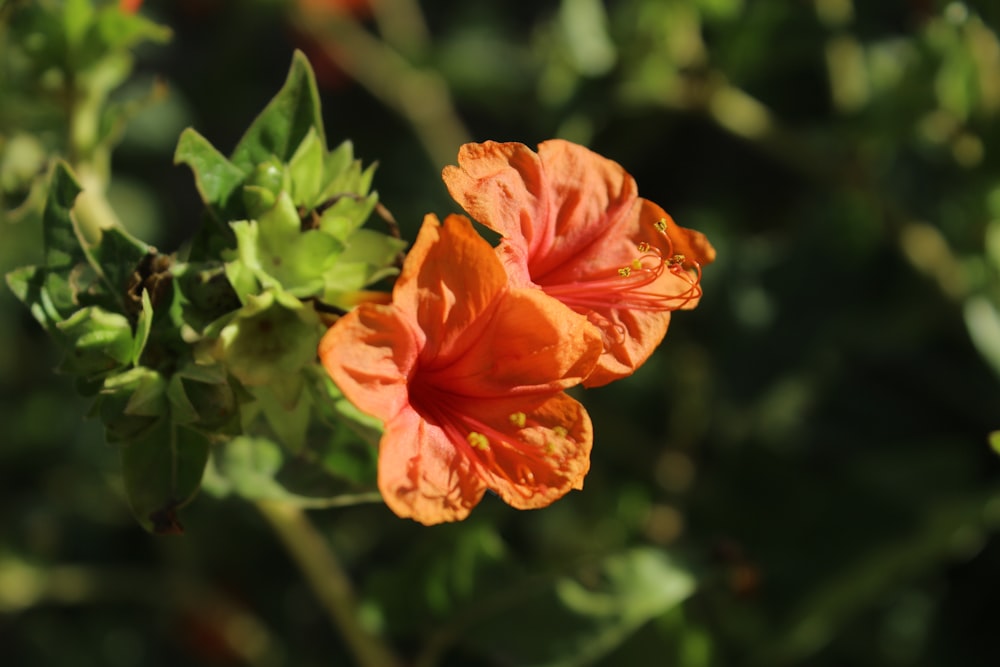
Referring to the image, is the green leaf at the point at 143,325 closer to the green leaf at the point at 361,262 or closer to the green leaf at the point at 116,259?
the green leaf at the point at 116,259

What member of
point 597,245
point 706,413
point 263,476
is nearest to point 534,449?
point 597,245

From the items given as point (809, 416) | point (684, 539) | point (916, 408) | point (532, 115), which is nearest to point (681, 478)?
point (684, 539)

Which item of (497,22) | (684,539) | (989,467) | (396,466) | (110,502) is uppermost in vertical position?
(396,466)

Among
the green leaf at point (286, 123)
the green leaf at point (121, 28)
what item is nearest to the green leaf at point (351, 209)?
the green leaf at point (286, 123)

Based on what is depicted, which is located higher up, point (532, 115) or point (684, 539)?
point (532, 115)

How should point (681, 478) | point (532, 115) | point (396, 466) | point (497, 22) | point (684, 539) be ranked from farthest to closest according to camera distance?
point (497, 22) < point (532, 115) < point (681, 478) < point (684, 539) < point (396, 466)

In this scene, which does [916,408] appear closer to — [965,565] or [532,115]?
[965,565]

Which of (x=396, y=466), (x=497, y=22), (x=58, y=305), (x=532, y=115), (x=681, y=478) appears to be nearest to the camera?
(x=396, y=466)
